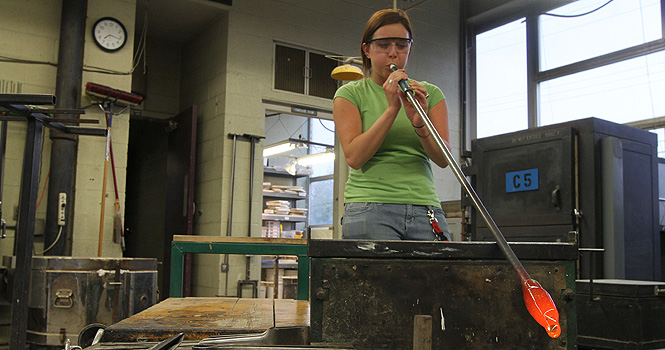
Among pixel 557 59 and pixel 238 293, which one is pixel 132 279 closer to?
pixel 238 293

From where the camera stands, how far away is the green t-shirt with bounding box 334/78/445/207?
134cm

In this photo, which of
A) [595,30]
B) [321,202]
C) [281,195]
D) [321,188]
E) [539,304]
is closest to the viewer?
[539,304]

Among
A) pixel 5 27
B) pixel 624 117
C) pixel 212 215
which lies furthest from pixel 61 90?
pixel 624 117

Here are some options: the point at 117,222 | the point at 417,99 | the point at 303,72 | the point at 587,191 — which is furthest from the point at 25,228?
the point at 303,72

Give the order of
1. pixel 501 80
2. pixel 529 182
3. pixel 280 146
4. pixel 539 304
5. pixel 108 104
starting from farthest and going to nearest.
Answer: pixel 280 146 → pixel 501 80 → pixel 108 104 → pixel 529 182 → pixel 539 304

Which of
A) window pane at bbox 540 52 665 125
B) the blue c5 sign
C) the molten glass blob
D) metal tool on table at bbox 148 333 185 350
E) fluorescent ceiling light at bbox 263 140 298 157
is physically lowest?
metal tool on table at bbox 148 333 185 350

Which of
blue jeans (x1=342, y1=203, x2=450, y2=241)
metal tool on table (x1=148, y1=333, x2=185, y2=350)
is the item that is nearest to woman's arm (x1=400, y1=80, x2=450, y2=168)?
blue jeans (x1=342, y1=203, x2=450, y2=241)

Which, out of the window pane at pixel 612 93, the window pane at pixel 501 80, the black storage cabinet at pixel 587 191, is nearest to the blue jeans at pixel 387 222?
the black storage cabinet at pixel 587 191

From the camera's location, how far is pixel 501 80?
23.7 feet

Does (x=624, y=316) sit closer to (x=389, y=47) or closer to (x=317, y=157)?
(x=389, y=47)

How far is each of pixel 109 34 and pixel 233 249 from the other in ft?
12.8

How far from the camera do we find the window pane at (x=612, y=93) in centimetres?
566

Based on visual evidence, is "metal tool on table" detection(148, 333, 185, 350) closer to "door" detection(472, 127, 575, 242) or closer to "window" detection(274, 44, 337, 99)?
"door" detection(472, 127, 575, 242)

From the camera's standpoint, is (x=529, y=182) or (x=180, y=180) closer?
(x=529, y=182)
